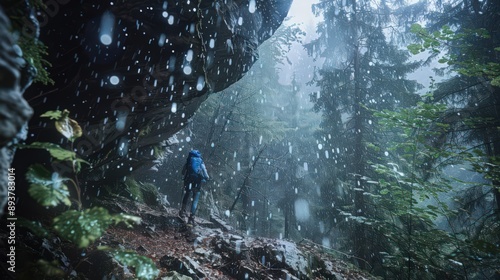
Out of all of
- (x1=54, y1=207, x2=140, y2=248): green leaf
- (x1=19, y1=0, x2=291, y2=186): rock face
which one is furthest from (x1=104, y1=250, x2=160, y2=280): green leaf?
(x1=19, y1=0, x2=291, y2=186): rock face

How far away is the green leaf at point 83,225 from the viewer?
1.69m

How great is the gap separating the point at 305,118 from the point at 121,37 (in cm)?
2694

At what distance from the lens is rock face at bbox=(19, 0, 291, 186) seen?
5062mm

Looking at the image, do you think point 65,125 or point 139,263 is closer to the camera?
point 139,263

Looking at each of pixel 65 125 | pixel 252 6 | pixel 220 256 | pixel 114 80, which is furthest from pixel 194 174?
pixel 65 125

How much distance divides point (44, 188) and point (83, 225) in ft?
1.35

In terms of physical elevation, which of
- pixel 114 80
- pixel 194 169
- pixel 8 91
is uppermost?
pixel 114 80

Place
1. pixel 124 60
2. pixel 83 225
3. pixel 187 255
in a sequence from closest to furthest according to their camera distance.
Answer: pixel 83 225, pixel 124 60, pixel 187 255

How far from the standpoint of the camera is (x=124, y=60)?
228 inches

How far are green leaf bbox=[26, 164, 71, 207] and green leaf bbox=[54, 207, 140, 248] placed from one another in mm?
134

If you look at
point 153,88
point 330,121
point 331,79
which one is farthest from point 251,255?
point 331,79

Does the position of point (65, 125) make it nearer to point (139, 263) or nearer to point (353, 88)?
point (139, 263)

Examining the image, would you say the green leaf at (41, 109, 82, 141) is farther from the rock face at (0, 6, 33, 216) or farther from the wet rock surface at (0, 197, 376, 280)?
the wet rock surface at (0, 197, 376, 280)

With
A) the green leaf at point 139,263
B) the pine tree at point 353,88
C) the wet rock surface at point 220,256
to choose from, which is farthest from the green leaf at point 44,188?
the pine tree at point 353,88
